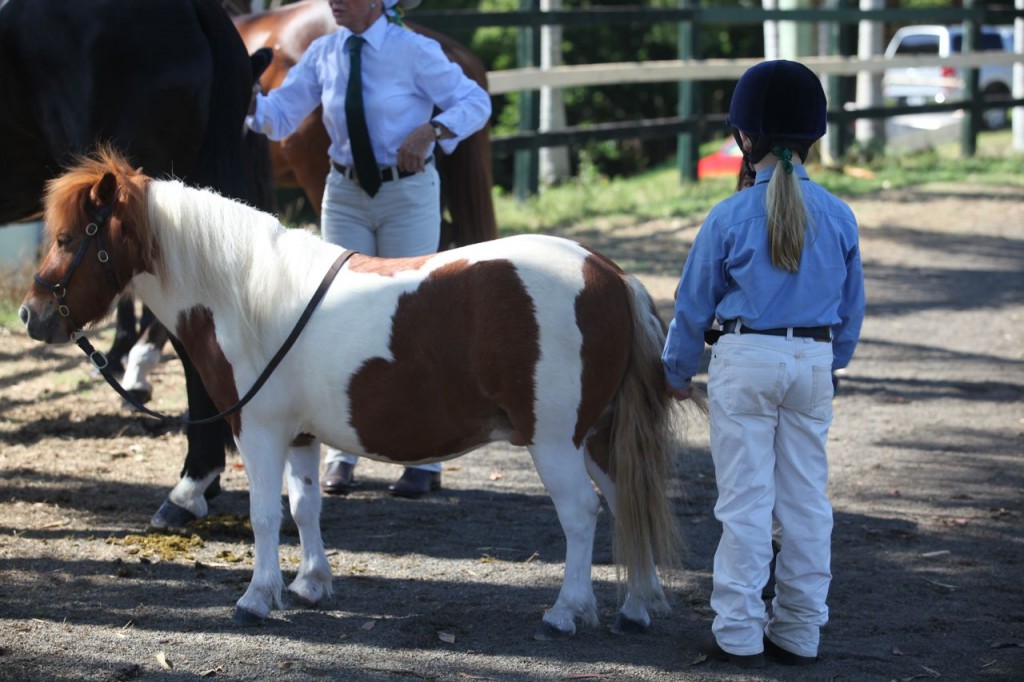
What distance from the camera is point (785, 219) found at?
11.5 ft

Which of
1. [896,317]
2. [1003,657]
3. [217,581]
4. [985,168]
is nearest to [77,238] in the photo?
[217,581]

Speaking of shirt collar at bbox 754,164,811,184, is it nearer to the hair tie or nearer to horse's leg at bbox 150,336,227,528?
the hair tie

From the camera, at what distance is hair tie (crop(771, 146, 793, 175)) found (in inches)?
140

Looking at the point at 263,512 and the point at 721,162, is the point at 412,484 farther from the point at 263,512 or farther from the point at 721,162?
the point at 721,162

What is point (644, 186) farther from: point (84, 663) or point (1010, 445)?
point (84, 663)

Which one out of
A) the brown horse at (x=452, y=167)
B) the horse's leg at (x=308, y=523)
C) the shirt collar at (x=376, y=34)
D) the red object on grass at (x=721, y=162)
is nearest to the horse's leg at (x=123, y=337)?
the brown horse at (x=452, y=167)

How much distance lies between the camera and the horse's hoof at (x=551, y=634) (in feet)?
12.8

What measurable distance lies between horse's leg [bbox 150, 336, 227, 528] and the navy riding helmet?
257cm

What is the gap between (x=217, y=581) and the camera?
4.42 metres

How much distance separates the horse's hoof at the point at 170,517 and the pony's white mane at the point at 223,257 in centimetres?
131

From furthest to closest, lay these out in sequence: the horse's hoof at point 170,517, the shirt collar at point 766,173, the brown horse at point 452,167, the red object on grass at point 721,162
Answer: the red object on grass at point 721,162 → the brown horse at point 452,167 → the horse's hoof at point 170,517 → the shirt collar at point 766,173

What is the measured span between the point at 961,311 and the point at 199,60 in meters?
6.53

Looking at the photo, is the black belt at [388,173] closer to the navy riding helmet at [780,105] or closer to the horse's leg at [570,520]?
the horse's leg at [570,520]

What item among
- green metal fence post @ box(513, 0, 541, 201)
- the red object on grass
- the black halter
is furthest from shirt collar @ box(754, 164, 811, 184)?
the red object on grass
